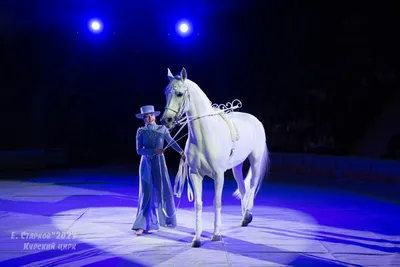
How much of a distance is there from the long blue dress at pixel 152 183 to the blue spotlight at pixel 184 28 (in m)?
7.44

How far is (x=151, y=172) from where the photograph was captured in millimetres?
5508

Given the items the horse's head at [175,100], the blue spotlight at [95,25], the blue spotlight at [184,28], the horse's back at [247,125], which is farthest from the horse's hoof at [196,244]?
the blue spotlight at [95,25]

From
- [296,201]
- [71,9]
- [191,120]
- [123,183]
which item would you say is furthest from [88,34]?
[191,120]

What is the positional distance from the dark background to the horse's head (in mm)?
8341

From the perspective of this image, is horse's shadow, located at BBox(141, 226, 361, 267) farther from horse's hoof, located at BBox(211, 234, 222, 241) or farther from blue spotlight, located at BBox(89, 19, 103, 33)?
blue spotlight, located at BBox(89, 19, 103, 33)

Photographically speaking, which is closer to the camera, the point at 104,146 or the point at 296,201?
the point at 296,201

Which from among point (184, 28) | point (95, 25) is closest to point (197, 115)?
point (184, 28)

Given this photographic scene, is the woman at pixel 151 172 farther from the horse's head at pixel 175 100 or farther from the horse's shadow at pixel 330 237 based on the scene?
the horse's shadow at pixel 330 237

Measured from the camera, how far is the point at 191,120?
4.70 meters

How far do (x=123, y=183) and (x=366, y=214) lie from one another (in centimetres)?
587

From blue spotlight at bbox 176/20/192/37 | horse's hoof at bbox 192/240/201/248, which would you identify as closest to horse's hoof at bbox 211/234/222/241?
horse's hoof at bbox 192/240/201/248

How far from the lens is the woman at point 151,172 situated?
5.36m

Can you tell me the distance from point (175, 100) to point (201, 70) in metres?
12.1

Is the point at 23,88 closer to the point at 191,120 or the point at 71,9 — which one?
the point at 71,9
